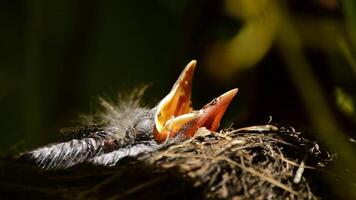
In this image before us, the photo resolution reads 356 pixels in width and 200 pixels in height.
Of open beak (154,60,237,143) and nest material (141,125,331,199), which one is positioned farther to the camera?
open beak (154,60,237,143)

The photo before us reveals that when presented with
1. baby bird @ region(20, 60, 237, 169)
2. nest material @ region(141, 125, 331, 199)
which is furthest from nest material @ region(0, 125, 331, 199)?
baby bird @ region(20, 60, 237, 169)

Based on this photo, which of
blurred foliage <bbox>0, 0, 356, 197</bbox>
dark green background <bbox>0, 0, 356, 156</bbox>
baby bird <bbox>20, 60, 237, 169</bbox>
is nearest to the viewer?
baby bird <bbox>20, 60, 237, 169</bbox>

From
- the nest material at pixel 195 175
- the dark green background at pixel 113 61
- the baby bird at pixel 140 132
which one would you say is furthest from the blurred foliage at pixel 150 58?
the nest material at pixel 195 175

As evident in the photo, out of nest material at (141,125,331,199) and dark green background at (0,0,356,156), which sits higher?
dark green background at (0,0,356,156)

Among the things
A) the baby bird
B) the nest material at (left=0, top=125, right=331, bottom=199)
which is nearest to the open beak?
the baby bird

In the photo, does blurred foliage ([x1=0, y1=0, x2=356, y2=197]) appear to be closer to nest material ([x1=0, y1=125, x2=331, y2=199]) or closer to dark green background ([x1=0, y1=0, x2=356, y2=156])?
dark green background ([x1=0, y1=0, x2=356, y2=156])

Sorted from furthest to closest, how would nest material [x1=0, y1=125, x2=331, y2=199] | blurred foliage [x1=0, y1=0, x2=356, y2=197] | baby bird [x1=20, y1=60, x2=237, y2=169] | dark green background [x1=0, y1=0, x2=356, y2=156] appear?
dark green background [x1=0, y1=0, x2=356, y2=156], blurred foliage [x1=0, y1=0, x2=356, y2=197], baby bird [x1=20, y1=60, x2=237, y2=169], nest material [x1=0, y1=125, x2=331, y2=199]

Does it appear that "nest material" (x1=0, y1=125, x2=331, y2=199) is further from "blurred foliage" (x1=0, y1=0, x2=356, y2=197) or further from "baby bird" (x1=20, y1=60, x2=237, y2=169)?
"blurred foliage" (x1=0, y1=0, x2=356, y2=197)
